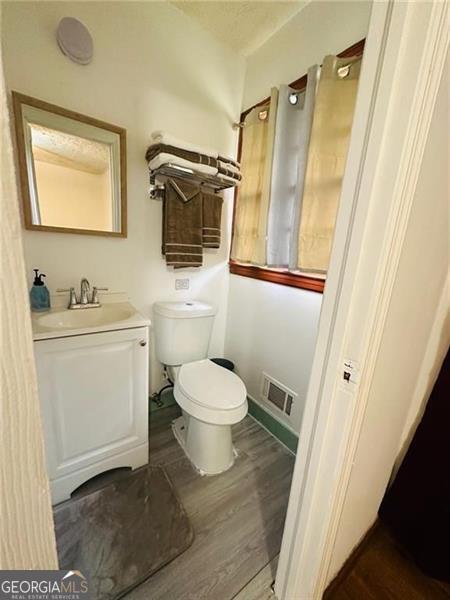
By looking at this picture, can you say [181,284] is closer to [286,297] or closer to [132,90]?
[286,297]

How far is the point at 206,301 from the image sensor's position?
1929mm

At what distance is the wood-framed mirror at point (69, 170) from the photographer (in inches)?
46.5

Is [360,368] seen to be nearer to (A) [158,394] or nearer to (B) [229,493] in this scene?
(B) [229,493]

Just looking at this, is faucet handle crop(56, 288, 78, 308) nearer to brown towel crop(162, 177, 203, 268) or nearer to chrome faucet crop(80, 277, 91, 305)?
chrome faucet crop(80, 277, 91, 305)

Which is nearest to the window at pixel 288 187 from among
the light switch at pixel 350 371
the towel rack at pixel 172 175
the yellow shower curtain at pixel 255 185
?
the yellow shower curtain at pixel 255 185

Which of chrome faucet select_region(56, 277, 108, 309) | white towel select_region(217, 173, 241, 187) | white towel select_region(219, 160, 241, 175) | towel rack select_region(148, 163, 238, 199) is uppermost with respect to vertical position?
white towel select_region(219, 160, 241, 175)

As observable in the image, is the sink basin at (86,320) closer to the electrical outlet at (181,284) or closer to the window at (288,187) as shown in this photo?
the electrical outlet at (181,284)

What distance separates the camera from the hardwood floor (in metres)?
0.96

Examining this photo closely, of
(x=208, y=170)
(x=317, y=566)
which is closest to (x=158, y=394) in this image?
(x=317, y=566)

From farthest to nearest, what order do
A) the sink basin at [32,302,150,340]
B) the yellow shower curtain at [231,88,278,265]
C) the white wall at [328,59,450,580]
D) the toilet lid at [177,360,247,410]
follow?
the yellow shower curtain at [231,88,278,265] < the toilet lid at [177,360,247,410] < the sink basin at [32,302,150,340] < the white wall at [328,59,450,580]

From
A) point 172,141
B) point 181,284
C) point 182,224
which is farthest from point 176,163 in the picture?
point 181,284

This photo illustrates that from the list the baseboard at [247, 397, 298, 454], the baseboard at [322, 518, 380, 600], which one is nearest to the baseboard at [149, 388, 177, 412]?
the baseboard at [247, 397, 298, 454]

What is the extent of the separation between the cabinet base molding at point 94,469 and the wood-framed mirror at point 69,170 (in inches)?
46.5

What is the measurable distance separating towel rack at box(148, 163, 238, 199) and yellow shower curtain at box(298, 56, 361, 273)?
0.56m
